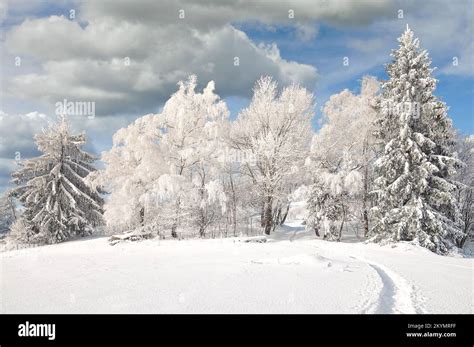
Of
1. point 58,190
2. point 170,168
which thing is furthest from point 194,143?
point 58,190

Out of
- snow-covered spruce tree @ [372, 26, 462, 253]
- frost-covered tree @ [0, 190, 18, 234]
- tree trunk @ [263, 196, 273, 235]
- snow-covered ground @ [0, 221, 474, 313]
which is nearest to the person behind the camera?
snow-covered ground @ [0, 221, 474, 313]

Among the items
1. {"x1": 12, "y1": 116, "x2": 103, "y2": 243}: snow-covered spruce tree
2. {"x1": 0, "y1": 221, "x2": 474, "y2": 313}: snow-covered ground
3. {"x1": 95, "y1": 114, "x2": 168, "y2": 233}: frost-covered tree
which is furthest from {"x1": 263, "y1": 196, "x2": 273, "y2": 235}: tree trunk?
{"x1": 12, "y1": 116, "x2": 103, "y2": 243}: snow-covered spruce tree

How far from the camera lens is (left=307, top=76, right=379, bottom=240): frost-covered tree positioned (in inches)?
996

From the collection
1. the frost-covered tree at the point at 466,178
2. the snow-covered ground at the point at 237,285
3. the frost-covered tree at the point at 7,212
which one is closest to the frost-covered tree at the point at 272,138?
the snow-covered ground at the point at 237,285

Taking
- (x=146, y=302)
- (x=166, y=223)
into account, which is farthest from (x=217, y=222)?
(x=146, y=302)

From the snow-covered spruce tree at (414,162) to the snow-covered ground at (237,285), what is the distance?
16.2 feet

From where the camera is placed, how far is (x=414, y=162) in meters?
22.1

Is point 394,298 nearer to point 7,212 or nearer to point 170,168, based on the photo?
point 170,168

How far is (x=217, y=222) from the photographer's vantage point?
27297 mm

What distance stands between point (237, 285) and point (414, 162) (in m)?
16.8

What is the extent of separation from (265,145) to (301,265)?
46.3 feet

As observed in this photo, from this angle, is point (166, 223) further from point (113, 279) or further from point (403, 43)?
point (403, 43)

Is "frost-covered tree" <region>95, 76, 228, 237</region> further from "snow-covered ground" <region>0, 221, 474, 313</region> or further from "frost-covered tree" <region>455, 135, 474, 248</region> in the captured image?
"frost-covered tree" <region>455, 135, 474, 248</region>

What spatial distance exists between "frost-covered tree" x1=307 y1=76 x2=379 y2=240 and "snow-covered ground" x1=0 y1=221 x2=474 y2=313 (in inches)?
349
